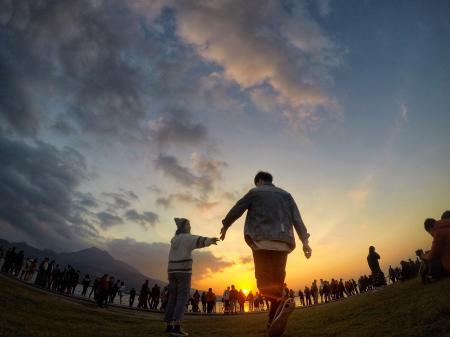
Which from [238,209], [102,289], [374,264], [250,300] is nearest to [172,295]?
[238,209]

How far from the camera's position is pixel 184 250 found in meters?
6.61

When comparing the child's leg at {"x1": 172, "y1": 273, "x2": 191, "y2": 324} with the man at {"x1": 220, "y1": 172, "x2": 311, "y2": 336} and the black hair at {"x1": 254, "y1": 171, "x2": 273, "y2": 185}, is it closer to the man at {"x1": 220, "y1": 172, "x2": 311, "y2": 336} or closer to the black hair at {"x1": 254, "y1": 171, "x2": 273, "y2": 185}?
the man at {"x1": 220, "y1": 172, "x2": 311, "y2": 336}

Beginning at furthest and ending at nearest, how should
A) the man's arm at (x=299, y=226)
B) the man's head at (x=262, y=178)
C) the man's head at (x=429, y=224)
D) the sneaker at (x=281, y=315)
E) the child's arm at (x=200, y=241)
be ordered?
the man's head at (x=429, y=224), the child's arm at (x=200, y=241), the man's head at (x=262, y=178), the man's arm at (x=299, y=226), the sneaker at (x=281, y=315)

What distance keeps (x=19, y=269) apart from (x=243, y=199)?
26.1m

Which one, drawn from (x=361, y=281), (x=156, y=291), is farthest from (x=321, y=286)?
(x=156, y=291)

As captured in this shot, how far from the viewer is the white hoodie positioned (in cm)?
650

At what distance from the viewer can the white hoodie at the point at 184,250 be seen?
21.3 feet

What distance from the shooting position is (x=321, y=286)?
3153 cm

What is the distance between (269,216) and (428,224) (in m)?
4.89

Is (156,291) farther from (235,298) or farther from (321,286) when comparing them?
(321,286)

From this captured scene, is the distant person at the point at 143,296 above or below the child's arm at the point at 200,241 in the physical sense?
above

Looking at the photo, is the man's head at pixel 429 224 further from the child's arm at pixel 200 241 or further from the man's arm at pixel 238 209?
the child's arm at pixel 200 241

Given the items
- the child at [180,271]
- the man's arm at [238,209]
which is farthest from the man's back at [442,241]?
the child at [180,271]

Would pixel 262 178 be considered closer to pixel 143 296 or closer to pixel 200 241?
pixel 200 241
